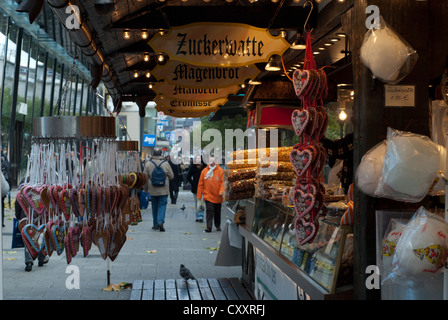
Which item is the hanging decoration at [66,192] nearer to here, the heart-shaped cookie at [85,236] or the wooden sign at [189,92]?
the heart-shaped cookie at [85,236]

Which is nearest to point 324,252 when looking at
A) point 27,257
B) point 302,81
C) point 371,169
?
point 371,169

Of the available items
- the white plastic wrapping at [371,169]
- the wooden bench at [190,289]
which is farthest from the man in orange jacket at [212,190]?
the white plastic wrapping at [371,169]

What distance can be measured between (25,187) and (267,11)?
121 inches

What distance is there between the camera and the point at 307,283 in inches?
183

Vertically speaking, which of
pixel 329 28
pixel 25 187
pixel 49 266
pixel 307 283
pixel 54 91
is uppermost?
pixel 54 91

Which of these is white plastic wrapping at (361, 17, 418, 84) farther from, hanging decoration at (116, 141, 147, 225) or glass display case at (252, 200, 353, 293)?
hanging decoration at (116, 141, 147, 225)

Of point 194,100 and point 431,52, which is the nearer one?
point 431,52

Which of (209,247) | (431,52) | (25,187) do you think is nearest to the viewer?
(431,52)

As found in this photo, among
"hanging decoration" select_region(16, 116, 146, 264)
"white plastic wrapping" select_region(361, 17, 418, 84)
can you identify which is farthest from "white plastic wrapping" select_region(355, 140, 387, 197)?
"hanging decoration" select_region(16, 116, 146, 264)

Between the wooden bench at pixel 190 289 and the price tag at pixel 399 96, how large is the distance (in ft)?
13.2

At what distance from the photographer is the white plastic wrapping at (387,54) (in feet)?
13.0
